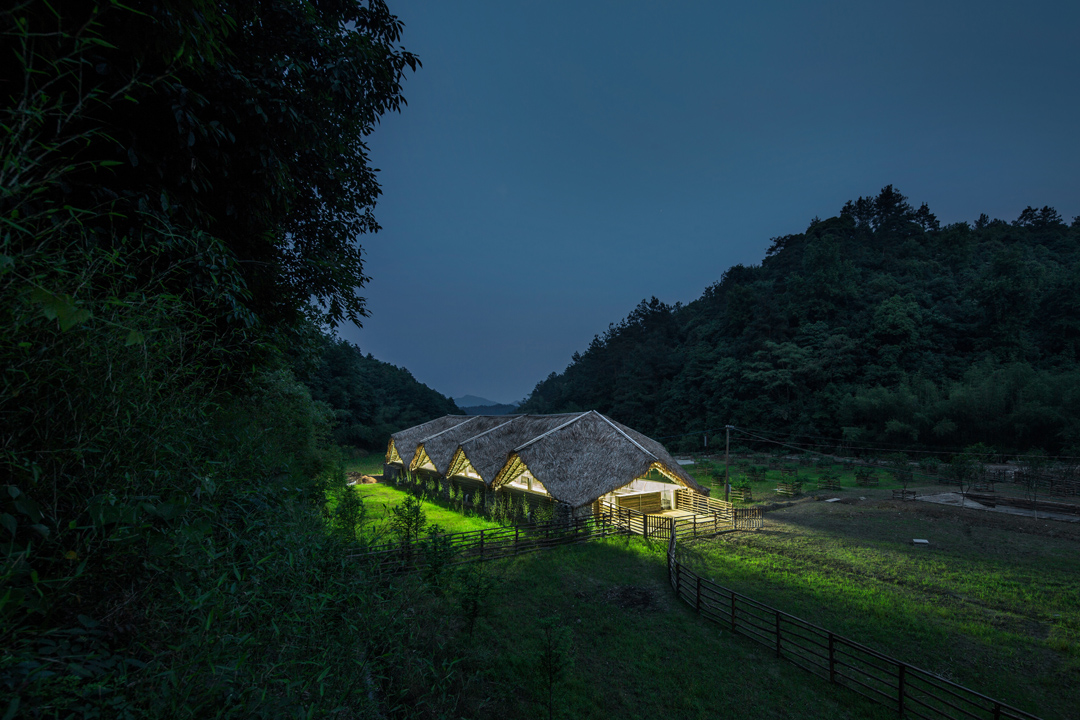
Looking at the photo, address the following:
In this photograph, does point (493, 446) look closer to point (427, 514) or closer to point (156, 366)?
point (427, 514)

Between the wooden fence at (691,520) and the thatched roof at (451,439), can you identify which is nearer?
the wooden fence at (691,520)

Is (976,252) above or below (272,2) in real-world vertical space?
above

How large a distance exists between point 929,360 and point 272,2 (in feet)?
168

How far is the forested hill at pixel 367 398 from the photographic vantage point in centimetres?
4747

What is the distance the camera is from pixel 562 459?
17281 mm

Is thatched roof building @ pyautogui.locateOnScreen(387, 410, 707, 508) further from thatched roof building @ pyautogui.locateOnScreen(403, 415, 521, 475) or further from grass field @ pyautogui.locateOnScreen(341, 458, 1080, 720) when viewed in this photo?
grass field @ pyautogui.locateOnScreen(341, 458, 1080, 720)

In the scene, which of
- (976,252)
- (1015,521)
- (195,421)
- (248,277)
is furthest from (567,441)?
(976,252)

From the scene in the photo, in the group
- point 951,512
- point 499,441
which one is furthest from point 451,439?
point 951,512

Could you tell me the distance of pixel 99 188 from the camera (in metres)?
2.93

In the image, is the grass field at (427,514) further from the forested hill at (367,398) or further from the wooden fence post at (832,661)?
the forested hill at (367,398)

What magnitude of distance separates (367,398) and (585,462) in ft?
144

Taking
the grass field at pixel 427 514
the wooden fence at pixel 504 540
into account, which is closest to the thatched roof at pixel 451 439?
the grass field at pixel 427 514

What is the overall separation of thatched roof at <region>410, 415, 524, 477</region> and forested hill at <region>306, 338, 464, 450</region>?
66.3ft

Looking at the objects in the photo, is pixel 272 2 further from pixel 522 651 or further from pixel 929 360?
pixel 929 360
